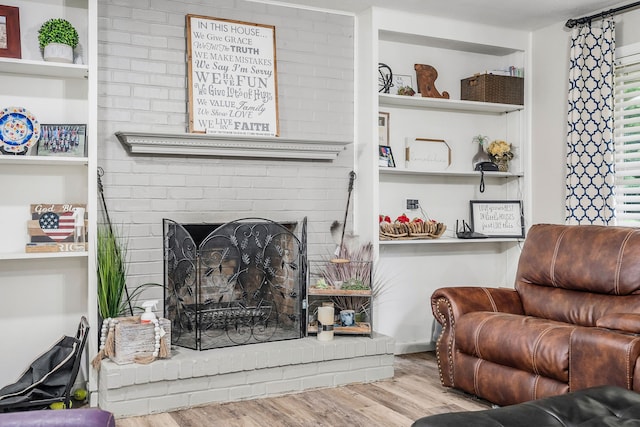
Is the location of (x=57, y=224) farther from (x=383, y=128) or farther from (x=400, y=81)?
(x=400, y=81)

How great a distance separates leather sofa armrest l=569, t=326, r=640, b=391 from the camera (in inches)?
108

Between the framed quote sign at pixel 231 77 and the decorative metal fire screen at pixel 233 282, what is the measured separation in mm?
647

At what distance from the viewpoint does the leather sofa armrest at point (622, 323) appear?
9.36ft

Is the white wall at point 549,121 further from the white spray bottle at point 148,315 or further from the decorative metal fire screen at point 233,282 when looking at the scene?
the white spray bottle at point 148,315

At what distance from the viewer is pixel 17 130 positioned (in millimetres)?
3445

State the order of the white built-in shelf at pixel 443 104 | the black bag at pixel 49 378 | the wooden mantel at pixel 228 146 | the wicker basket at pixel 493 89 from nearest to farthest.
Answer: the black bag at pixel 49 378 < the wooden mantel at pixel 228 146 < the white built-in shelf at pixel 443 104 < the wicker basket at pixel 493 89

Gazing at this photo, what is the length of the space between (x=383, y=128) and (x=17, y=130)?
2.44 m

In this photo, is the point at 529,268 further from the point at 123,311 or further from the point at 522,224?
the point at 123,311

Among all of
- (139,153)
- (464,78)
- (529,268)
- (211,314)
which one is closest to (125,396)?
(211,314)

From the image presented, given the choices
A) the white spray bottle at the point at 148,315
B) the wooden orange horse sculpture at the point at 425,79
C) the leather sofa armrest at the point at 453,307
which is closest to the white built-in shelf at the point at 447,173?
the wooden orange horse sculpture at the point at 425,79

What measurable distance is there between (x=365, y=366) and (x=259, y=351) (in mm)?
723

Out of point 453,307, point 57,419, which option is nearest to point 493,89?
point 453,307

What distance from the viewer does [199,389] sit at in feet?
11.7

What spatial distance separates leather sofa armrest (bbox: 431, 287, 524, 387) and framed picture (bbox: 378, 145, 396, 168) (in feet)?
3.83
